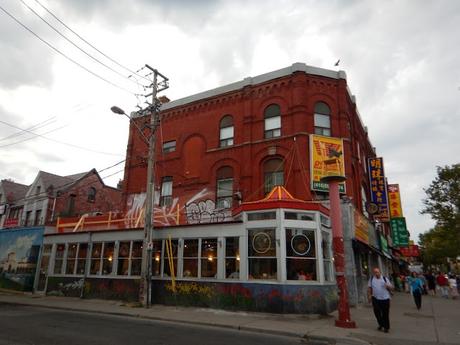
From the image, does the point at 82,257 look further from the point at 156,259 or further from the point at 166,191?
the point at 166,191

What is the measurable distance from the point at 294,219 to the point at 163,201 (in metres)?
12.7

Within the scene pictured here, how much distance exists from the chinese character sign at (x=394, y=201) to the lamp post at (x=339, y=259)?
24.3 m

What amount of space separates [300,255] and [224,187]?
9.13 m

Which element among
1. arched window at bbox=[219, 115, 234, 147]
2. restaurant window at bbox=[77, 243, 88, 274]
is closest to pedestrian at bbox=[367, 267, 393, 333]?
arched window at bbox=[219, 115, 234, 147]

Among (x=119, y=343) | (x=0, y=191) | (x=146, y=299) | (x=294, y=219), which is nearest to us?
(x=119, y=343)

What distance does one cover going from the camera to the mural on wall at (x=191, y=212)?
70.3 ft

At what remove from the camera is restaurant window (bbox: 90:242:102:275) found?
63.5ft

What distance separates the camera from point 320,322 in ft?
39.9

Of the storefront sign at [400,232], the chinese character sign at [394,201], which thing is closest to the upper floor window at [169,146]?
the chinese character sign at [394,201]

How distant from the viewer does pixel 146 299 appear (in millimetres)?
15453

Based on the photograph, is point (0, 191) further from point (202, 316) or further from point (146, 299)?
point (202, 316)

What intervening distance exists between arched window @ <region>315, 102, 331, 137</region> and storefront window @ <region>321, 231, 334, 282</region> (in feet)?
25.3

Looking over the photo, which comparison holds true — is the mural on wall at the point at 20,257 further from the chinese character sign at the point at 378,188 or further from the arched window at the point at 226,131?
the chinese character sign at the point at 378,188

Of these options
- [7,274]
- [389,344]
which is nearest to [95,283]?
[7,274]
